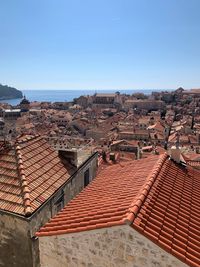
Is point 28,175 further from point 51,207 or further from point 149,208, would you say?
point 149,208

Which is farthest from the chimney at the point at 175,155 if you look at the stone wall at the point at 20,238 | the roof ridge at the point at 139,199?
the stone wall at the point at 20,238

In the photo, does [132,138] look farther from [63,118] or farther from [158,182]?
[158,182]

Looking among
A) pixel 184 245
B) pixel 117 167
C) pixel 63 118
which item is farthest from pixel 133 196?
pixel 63 118

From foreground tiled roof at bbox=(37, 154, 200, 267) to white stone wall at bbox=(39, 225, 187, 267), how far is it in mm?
147

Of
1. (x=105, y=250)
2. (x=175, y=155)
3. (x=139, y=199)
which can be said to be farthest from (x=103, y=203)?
(x=175, y=155)

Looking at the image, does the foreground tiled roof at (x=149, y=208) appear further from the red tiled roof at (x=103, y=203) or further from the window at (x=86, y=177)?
the window at (x=86, y=177)

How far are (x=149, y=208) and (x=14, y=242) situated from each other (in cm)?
466

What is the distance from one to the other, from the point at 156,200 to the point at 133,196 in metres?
0.66

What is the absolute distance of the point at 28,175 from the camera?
34.2 feet

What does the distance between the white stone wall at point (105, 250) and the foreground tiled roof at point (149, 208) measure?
0.15m

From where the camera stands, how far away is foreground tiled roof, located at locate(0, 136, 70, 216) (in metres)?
9.35

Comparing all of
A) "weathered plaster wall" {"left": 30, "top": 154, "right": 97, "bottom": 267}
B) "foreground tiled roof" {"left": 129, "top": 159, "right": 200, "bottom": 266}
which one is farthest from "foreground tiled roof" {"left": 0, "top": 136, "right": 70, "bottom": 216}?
"foreground tiled roof" {"left": 129, "top": 159, "right": 200, "bottom": 266}

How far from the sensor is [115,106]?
161500 millimetres

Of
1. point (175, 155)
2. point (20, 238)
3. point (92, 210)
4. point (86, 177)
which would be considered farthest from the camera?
point (86, 177)
